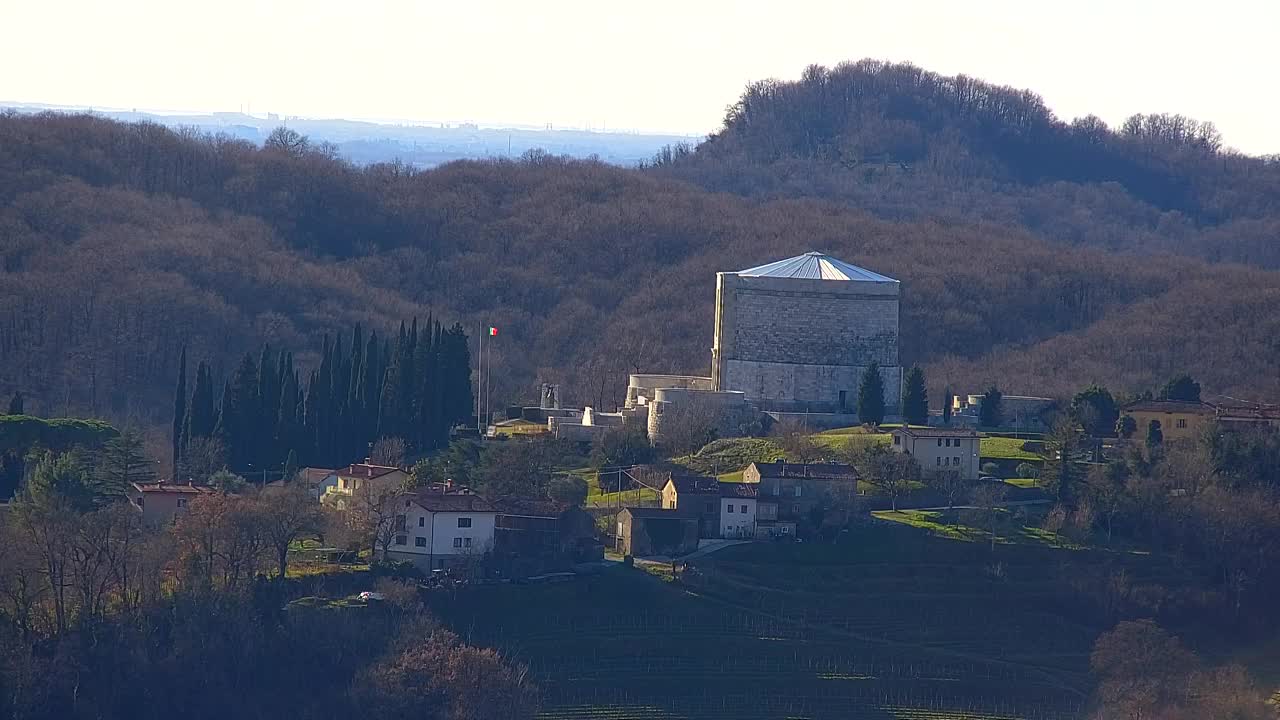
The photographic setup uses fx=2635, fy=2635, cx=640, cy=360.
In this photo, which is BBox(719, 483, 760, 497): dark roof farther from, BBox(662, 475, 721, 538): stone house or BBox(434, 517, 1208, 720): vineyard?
BBox(434, 517, 1208, 720): vineyard

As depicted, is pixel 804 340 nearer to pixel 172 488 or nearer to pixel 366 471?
pixel 366 471

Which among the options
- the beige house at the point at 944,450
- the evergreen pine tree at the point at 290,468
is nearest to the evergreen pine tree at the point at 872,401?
the beige house at the point at 944,450

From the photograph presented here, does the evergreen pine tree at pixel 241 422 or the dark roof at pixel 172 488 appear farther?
the evergreen pine tree at pixel 241 422

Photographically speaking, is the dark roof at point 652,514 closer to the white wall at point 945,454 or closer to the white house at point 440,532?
the white house at point 440,532

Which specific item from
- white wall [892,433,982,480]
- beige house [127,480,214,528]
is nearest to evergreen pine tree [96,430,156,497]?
beige house [127,480,214,528]

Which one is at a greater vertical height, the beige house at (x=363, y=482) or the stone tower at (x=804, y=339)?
the stone tower at (x=804, y=339)

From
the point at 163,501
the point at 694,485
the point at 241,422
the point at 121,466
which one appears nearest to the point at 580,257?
the point at 241,422

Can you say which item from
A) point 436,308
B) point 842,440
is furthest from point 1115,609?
point 436,308
